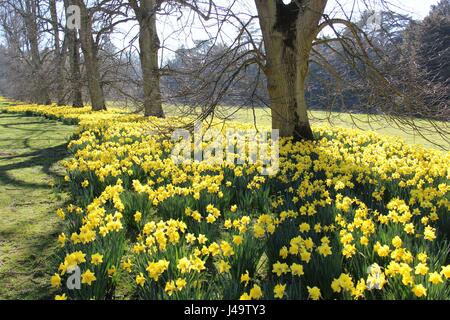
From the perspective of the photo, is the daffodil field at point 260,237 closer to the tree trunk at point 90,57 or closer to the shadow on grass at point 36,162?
the shadow on grass at point 36,162

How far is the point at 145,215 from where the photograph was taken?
411 centimetres

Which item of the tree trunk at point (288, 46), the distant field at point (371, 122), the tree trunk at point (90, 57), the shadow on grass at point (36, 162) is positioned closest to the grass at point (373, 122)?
the distant field at point (371, 122)

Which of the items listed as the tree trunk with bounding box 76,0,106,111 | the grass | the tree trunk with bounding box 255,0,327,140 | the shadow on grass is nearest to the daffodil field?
the grass

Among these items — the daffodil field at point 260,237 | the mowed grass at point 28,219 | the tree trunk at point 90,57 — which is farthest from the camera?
the tree trunk at point 90,57

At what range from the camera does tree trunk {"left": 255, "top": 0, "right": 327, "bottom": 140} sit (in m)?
7.55

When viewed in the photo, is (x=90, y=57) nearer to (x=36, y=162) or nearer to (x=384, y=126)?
(x=36, y=162)

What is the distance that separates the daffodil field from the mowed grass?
1.03ft

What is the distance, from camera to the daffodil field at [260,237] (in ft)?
8.05

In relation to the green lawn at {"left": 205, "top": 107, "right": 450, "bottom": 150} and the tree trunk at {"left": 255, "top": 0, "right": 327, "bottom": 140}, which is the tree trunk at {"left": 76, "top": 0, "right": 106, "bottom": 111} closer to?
the green lawn at {"left": 205, "top": 107, "right": 450, "bottom": 150}

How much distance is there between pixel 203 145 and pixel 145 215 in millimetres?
3310

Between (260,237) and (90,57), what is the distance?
53.6 ft

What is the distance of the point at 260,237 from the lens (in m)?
3.88

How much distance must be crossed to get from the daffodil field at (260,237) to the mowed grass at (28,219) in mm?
313
